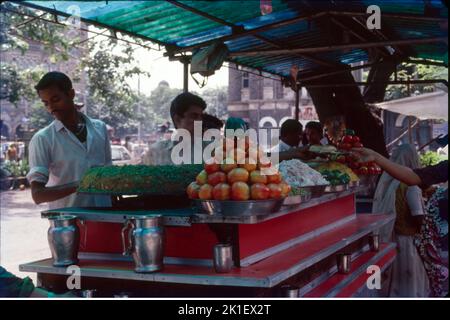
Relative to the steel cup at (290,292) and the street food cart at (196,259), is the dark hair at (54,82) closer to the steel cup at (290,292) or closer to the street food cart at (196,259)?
the street food cart at (196,259)

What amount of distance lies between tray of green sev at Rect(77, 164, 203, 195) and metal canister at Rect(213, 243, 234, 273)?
1.63 feet

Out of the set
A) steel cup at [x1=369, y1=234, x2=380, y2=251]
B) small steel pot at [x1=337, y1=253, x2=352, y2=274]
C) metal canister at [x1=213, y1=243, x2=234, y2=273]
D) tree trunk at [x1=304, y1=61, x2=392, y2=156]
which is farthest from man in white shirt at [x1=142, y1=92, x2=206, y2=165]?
tree trunk at [x1=304, y1=61, x2=392, y2=156]

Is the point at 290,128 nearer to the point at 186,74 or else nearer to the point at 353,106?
the point at 186,74

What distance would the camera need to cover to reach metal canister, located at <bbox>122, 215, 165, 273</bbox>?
7.89 ft

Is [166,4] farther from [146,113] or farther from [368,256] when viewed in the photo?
[146,113]

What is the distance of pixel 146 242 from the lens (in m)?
2.41

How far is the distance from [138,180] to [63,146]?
110 cm

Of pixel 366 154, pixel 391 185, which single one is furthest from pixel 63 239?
pixel 391 185

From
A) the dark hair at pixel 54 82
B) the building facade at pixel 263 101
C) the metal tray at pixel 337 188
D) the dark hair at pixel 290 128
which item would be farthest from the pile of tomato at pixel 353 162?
the building facade at pixel 263 101

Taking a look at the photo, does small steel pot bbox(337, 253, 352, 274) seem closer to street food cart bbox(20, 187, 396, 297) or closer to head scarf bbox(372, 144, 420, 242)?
street food cart bbox(20, 187, 396, 297)

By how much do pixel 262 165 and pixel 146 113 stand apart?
73649 millimetres

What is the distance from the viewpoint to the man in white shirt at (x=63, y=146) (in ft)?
11.3
